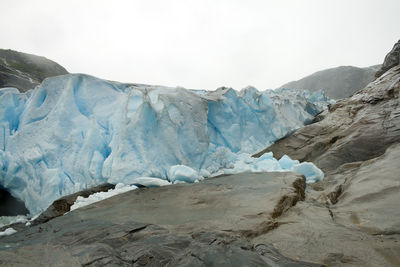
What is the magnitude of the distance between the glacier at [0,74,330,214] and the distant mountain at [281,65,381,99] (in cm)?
3269

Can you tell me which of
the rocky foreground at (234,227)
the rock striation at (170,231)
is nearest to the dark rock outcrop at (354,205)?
the rocky foreground at (234,227)

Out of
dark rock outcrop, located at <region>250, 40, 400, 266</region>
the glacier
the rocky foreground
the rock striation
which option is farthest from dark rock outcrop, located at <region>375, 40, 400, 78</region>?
the rock striation

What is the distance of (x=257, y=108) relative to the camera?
Result: 9141 mm

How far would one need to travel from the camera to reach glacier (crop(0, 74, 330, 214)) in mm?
5664

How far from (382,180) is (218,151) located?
4360 millimetres

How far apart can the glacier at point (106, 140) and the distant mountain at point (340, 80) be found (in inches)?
1287

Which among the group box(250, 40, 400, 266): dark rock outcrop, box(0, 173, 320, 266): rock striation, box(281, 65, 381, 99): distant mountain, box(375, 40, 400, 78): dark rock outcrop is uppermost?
box(281, 65, 381, 99): distant mountain

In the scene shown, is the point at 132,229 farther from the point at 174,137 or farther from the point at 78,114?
the point at 78,114

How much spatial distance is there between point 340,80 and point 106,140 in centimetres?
3912

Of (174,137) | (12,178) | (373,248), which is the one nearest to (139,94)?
(174,137)

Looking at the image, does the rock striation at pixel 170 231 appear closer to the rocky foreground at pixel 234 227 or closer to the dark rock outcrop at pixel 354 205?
the rocky foreground at pixel 234 227

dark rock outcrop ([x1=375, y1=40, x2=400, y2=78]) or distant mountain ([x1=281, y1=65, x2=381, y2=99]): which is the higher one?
distant mountain ([x1=281, y1=65, x2=381, y2=99])

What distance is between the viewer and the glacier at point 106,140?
5.66 metres

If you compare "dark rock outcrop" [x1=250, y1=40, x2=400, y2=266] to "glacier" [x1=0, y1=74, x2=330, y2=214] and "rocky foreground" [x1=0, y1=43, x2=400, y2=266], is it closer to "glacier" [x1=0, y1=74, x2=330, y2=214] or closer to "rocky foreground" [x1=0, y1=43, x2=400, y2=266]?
"rocky foreground" [x1=0, y1=43, x2=400, y2=266]
